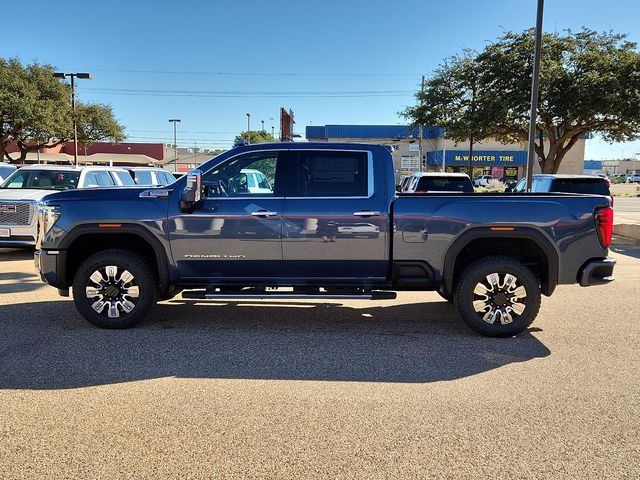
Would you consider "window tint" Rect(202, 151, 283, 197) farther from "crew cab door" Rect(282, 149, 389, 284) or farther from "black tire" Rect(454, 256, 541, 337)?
"black tire" Rect(454, 256, 541, 337)

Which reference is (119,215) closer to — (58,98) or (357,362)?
(357,362)

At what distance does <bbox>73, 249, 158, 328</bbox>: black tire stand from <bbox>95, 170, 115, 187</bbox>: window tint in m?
7.98

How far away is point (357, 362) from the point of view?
4895 mm

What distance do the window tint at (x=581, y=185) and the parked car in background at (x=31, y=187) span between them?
984 cm

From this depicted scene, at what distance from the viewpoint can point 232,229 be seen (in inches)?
223

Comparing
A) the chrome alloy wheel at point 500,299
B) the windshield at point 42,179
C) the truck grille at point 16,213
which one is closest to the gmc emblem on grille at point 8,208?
the truck grille at point 16,213

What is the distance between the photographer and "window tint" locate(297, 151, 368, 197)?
5.75 meters

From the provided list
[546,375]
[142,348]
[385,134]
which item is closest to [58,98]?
[385,134]

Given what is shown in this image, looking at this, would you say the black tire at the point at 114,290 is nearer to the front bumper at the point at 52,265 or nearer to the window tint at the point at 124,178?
the front bumper at the point at 52,265

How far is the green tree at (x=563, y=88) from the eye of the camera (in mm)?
19422

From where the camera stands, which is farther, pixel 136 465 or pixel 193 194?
pixel 193 194

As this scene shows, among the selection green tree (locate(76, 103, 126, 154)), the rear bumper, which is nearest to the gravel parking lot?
the rear bumper

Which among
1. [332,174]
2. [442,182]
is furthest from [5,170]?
[332,174]

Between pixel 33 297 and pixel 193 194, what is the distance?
3.57 meters
